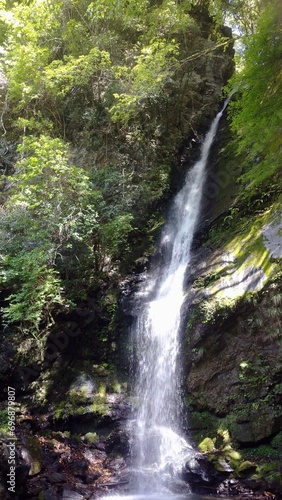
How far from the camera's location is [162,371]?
7.80 m

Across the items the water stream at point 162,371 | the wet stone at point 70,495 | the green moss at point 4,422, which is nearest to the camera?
the wet stone at point 70,495

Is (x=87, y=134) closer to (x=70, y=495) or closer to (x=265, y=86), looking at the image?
(x=265, y=86)

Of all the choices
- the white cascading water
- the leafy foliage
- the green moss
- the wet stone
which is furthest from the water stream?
the leafy foliage

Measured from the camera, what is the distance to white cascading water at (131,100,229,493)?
6551mm

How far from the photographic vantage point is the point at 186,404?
24.0 ft

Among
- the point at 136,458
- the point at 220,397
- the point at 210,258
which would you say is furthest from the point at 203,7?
the point at 136,458

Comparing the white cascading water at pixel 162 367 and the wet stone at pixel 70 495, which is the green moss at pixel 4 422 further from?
the white cascading water at pixel 162 367

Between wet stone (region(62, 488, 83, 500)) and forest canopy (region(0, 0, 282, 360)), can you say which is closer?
wet stone (region(62, 488, 83, 500))

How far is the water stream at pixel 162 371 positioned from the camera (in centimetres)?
633

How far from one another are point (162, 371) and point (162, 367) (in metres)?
0.09

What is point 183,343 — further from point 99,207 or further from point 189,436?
point 99,207

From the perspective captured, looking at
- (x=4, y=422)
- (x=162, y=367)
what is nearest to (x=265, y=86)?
(x=162, y=367)

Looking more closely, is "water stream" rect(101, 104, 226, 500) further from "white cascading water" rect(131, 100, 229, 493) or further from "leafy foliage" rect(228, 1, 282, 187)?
"leafy foliage" rect(228, 1, 282, 187)

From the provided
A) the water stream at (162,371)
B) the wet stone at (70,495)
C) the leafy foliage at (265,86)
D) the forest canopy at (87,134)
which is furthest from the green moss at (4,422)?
the leafy foliage at (265,86)
